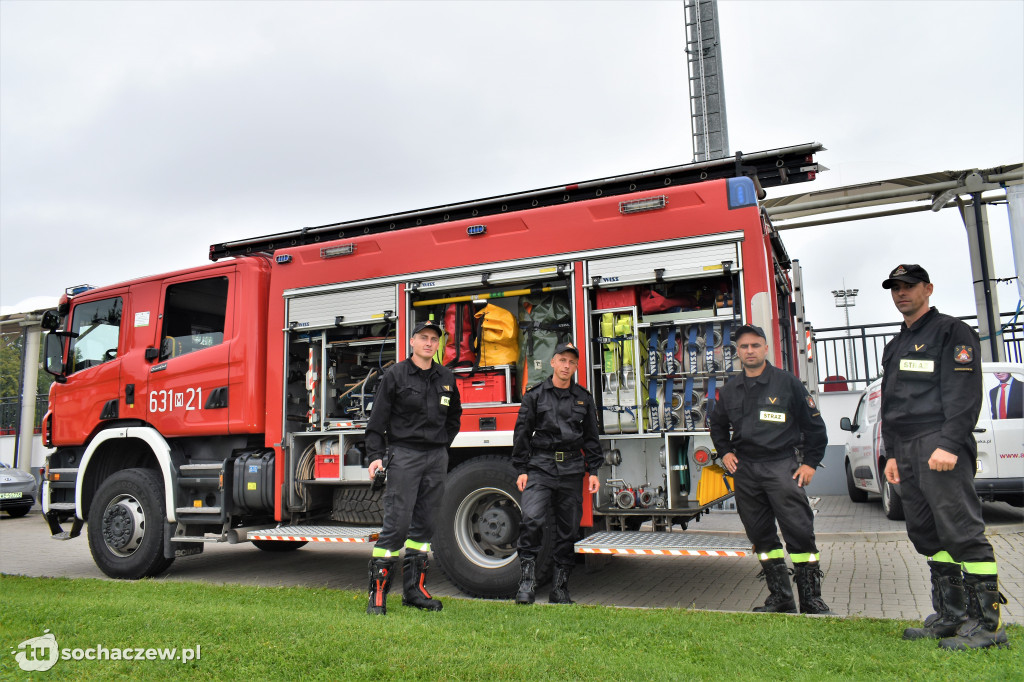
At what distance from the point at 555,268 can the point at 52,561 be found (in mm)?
7031

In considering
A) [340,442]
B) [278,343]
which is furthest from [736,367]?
[278,343]

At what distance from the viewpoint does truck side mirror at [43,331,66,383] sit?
7961mm

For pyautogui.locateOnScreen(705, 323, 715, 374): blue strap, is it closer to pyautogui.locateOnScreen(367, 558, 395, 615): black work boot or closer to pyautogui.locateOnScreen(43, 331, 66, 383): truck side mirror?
pyautogui.locateOnScreen(367, 558, 395, 615): black work boot

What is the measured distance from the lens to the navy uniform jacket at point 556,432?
17.6 ft

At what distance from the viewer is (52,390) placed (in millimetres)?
7914

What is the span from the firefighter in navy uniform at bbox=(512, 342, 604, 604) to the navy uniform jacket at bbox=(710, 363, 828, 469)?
922 mm

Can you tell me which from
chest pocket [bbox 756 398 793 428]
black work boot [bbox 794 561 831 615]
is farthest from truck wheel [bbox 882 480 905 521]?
chest pocket [bbox 756 398 793 428]

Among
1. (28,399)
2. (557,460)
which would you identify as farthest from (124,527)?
(28,399)

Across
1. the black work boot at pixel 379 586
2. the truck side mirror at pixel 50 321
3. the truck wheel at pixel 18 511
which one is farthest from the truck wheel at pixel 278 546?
the truck wheel at pixel 18 511

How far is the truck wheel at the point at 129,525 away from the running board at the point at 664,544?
412 centimetres

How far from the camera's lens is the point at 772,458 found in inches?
195

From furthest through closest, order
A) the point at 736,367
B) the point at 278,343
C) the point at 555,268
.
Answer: the point at 278,343
the point at 555,268
the point at 736,367

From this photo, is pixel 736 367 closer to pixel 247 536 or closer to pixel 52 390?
pixel 247 536

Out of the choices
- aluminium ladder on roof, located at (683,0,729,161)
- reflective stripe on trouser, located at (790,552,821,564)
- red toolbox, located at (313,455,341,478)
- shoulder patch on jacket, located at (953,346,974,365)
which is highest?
aluminium ladder on roof, located at (683,0,729,161)
